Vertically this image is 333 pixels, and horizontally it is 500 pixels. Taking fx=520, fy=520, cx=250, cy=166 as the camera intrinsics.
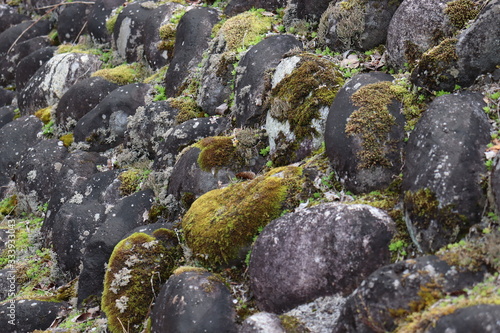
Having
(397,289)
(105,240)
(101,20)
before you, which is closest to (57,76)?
(101,20)

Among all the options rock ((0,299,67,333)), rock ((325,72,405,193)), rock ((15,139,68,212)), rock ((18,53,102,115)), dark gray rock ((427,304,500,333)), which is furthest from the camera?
rock ((18,53,102,115))

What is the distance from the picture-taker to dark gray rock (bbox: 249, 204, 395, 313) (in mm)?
4465

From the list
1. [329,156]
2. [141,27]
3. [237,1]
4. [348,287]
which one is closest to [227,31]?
[237,1]

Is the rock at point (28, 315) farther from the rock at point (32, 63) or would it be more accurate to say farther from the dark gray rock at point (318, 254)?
the rock at point (32, 63)

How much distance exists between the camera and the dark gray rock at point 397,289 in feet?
12.2

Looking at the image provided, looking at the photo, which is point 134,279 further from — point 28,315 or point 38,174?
point 38,174

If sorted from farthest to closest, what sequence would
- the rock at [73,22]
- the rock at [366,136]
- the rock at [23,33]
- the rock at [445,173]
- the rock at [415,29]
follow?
the rock at [23,33] < the rock at [73,22] < the rock at [415,29] < the rock at [366,136] < the rock at [445,173]

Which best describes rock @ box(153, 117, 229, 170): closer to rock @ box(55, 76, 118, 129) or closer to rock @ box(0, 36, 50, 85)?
rock @ box(55, 76, 118, 129)

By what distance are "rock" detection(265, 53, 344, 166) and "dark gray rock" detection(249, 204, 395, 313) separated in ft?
4.94

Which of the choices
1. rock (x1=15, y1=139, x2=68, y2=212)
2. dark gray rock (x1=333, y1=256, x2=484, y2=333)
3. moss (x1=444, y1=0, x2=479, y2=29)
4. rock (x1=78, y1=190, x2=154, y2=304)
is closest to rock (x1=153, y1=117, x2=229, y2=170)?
rock (x1=78, y1=190, x2=154, y2=304)

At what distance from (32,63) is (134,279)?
9.06 m

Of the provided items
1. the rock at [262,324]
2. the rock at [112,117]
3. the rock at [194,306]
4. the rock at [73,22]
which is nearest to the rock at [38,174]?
the rock at [112,117]

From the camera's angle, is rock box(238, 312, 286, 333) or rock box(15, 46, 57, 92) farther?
rock box(15, 46, 57, 92)

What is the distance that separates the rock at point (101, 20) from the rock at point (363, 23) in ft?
22.3
